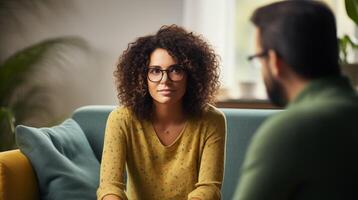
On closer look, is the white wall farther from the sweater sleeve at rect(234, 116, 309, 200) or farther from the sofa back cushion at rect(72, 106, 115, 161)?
the sweater sleeve at rect(234, 116, 309, 200)

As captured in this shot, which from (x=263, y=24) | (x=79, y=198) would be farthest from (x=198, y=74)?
(x=263, y=24)

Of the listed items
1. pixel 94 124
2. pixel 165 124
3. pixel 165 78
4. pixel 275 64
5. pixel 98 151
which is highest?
pixel 275 64

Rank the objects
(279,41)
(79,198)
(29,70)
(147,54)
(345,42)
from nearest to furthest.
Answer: (279,41) < (147,54) < (79,198) < (345,42) < (29,70)

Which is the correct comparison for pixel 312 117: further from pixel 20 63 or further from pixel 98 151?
pixel 20 63

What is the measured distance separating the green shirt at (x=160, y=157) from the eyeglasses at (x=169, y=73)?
171 mm

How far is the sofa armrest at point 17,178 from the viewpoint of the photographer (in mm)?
2025

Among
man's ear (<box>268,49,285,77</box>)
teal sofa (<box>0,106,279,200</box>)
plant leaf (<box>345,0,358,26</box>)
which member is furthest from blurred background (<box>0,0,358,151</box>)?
man's ear (<box>268,49,285,77</box>)

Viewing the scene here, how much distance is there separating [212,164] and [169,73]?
1.04 ft

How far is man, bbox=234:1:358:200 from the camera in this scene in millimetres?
756

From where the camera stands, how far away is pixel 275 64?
82cm

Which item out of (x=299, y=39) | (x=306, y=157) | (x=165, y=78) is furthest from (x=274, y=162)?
(x=165, y=78)

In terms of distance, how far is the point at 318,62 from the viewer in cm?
80

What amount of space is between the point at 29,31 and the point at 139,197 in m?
2.14

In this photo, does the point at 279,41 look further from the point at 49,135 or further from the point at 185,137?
the point at 49,135
